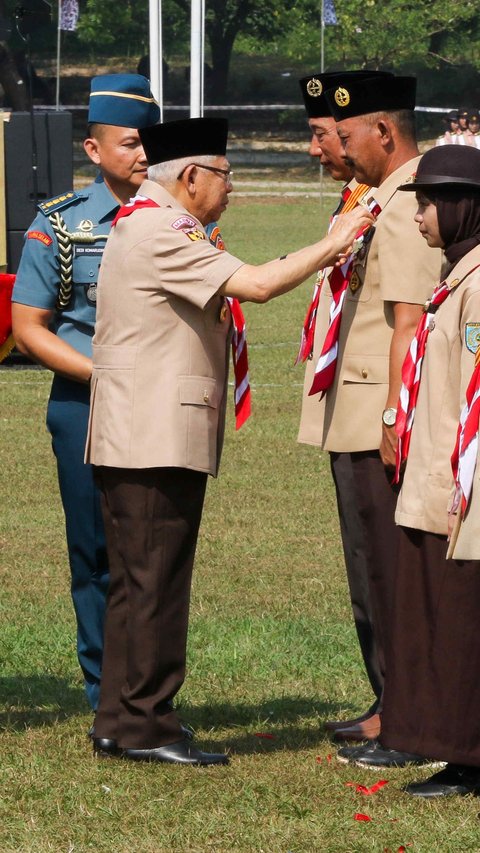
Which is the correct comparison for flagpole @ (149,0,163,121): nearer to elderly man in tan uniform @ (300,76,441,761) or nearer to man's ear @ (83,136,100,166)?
man's ear @ (83,136,100,166)

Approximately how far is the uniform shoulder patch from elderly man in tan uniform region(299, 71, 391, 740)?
836 mm

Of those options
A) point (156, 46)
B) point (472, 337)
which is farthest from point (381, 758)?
point (156, 46)

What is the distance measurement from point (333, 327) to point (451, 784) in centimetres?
144

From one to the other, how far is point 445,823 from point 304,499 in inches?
203

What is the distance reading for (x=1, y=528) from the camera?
8703 millimetres

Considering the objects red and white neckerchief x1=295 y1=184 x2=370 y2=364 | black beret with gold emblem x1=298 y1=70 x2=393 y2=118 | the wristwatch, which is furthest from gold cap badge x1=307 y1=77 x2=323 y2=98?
the wristwatch

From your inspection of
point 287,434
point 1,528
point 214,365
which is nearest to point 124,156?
point 214,365

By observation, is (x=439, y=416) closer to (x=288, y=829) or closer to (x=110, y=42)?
(x=288, y=829)

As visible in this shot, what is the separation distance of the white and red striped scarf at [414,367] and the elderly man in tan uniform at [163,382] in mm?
320

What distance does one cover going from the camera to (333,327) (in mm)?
4988

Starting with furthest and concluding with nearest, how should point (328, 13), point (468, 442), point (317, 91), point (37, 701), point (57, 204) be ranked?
point (328, 13) → point (37, 701) → point (57, 204) → point (317, 91) → point (468, 442)

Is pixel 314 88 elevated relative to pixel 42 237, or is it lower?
elevated

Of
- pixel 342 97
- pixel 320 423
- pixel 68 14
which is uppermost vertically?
pixel 68 14

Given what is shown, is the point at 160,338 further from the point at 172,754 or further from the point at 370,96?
the point at 172,754
